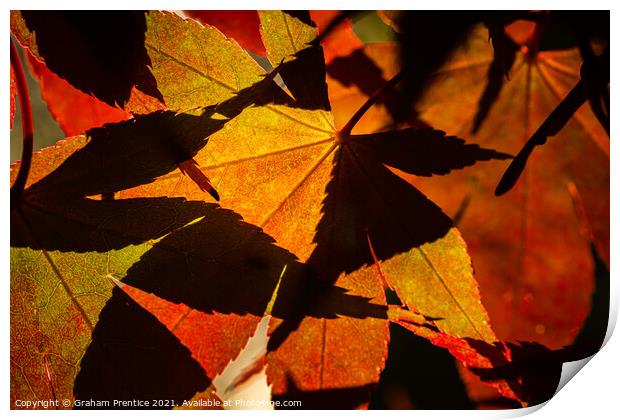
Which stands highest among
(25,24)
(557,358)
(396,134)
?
(25,24)

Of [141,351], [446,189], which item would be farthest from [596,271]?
[141,351]

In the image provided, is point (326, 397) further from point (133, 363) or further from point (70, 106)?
point (70, 106)

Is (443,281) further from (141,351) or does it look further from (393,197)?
(141,351)

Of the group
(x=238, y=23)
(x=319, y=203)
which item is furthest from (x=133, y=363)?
(x=238, y=23)

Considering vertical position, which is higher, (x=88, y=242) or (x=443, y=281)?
(x=88, y=242)

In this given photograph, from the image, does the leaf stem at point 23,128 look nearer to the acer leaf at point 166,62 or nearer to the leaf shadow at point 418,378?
the acer leaf at point 166,62

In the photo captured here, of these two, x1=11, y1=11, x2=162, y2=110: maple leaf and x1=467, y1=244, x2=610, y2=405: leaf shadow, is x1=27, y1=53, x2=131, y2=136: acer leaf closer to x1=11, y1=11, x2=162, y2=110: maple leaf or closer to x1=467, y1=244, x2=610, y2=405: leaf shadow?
x1=11, y1=11, x2=162, y2=110: maple leaf
